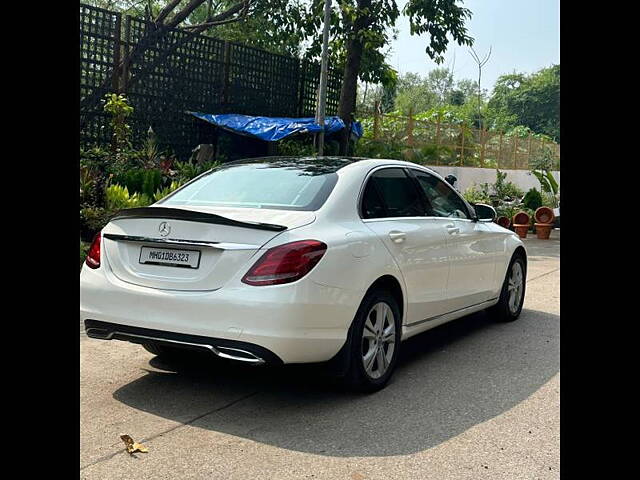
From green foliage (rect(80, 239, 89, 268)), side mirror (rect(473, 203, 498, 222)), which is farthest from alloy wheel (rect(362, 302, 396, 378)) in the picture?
green foliage (rect(80, 239, 89, 268))

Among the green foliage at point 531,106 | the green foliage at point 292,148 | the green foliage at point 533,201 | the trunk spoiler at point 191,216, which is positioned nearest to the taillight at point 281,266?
the trunk spoiler at point 191,216

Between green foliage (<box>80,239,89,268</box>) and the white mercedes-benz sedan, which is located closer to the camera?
the white mercedes-benz sedan

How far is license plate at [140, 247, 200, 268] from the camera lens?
4492mm

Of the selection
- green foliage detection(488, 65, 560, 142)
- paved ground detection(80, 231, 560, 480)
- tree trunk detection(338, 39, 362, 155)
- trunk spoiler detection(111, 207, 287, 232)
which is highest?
Answer: green foliage detection(488, 65, 560, 142)

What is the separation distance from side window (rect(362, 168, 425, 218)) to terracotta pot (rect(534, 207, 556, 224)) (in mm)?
11828

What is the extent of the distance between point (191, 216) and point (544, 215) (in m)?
13.8

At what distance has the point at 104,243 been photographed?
4.86 meters

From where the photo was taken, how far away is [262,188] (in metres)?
5.21

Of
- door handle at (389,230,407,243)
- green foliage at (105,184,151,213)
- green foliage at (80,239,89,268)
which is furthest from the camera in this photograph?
green foliage at (105,184,151,213)

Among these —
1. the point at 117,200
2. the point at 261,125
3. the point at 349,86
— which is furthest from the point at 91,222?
the point at 349,86

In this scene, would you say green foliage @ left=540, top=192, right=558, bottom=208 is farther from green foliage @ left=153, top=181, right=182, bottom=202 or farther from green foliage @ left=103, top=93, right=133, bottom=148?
green foliage @ left=153, top=181, right=182, bottom=202

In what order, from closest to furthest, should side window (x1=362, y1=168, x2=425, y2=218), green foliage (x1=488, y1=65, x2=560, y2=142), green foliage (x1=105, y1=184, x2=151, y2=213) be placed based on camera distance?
side window (x1=362, y1=168, x2=425, y2=218), green foliage (x1=105, y1=184, x2=151, y2=213), green foliage (x1=488, y1=65, x2=560, y2=142)
